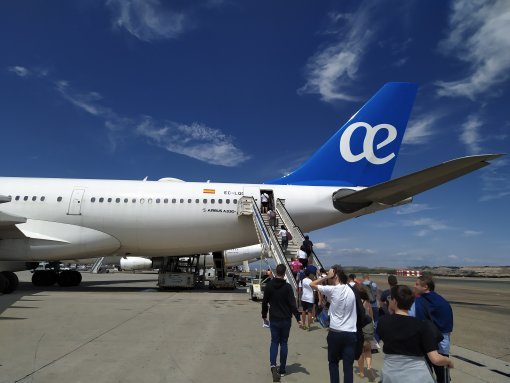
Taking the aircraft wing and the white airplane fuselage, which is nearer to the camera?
the aircraft wing

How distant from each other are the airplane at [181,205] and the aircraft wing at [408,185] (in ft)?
0.31

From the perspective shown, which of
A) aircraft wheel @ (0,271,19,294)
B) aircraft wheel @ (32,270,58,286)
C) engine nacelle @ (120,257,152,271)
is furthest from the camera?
engine nacelle @ (120,257,152,271)

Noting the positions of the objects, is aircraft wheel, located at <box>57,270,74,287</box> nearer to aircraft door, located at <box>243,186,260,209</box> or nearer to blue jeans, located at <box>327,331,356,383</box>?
aircraft door, located at <box>243,186,260,209</box>

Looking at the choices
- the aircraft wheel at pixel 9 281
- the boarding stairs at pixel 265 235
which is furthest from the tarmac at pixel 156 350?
the aircraft wheel at pixel 9 281

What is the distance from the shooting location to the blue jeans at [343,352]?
4.54 meters

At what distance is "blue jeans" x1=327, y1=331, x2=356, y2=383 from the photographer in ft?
14.9

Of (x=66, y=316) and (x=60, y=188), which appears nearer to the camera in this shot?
(x=66, y=316)

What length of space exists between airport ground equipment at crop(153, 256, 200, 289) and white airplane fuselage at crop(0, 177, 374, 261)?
2.88 m

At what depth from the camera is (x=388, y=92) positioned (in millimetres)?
18281

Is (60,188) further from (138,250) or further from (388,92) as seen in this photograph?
(388,92)

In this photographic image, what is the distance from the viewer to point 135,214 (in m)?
16.8

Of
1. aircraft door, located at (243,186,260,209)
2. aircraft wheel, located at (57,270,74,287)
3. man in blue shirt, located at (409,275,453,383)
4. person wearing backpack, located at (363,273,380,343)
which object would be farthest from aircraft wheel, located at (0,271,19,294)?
man in blue shirt, located at (409,275,453,383)

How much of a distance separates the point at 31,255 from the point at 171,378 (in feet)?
45.2

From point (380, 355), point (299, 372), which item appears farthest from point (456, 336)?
point (299, 372)
